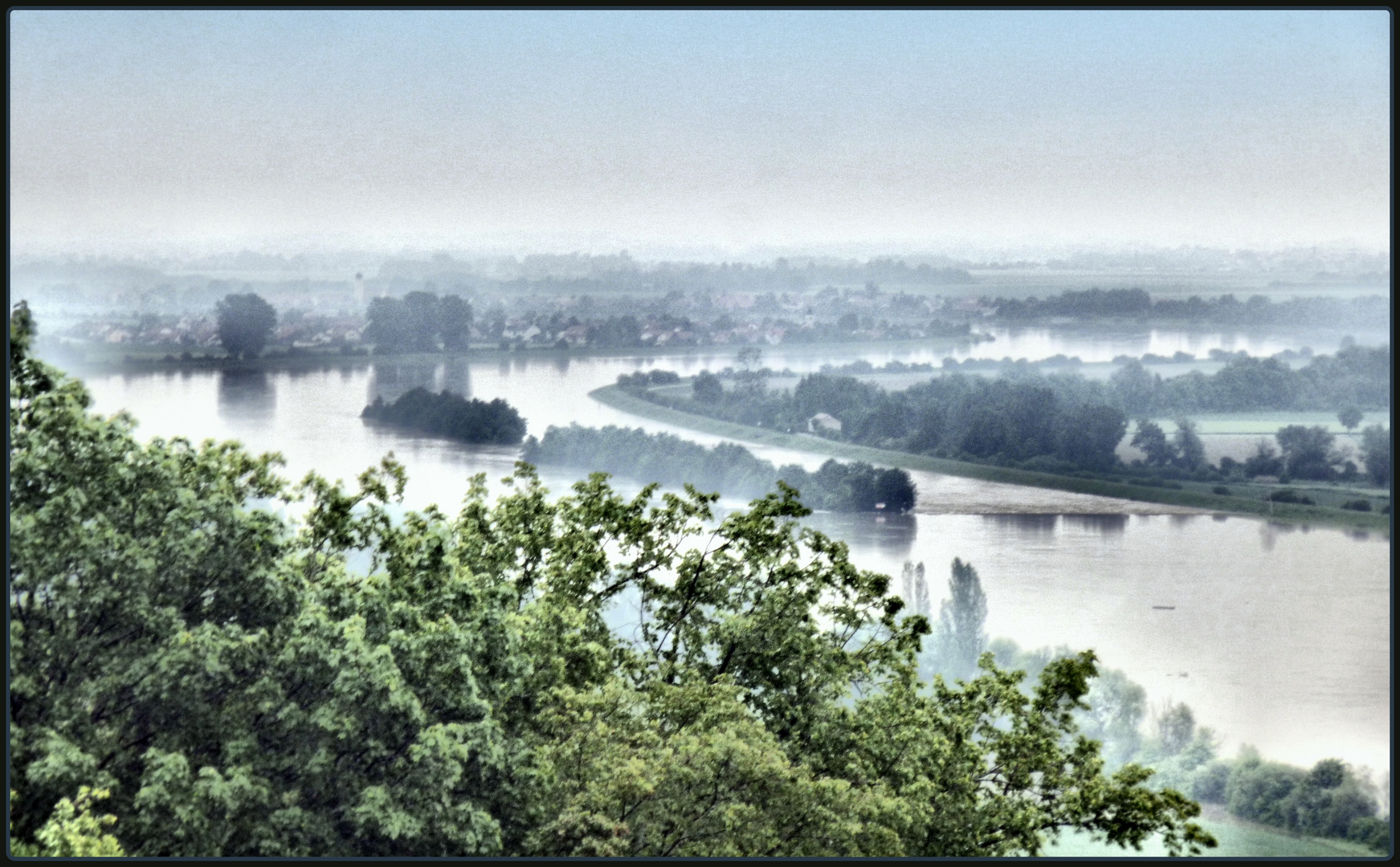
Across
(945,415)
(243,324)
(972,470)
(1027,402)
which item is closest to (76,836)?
(243,324)

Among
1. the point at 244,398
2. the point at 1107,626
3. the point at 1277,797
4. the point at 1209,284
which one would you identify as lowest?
the point at 1277,797

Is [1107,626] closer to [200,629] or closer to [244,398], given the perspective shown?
[244,398]

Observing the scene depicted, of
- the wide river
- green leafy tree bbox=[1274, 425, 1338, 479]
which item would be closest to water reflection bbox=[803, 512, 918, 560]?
the wide river

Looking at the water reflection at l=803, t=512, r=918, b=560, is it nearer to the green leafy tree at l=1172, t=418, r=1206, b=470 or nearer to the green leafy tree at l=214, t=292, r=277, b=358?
the green leafy tree at l=1172, t=418, r=1206, b=470

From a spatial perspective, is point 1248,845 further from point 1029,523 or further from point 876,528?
point 876,528

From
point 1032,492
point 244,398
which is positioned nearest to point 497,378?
point 244,398

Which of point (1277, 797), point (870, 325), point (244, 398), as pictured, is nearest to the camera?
point (1277, 797)

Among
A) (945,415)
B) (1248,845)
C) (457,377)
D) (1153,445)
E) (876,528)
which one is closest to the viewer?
(1248,845)
